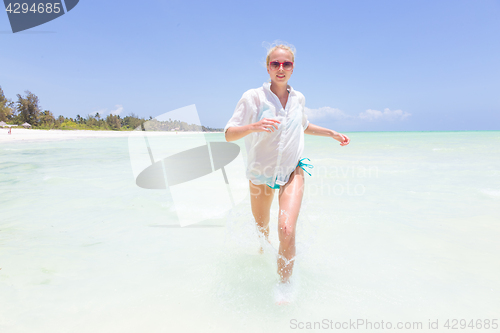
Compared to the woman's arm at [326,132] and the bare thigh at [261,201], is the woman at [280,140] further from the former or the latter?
the woman's arm at [326,132]

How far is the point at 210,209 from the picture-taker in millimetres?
4691

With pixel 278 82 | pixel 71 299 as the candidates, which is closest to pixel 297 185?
pixel 278 82

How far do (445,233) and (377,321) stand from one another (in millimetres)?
2175

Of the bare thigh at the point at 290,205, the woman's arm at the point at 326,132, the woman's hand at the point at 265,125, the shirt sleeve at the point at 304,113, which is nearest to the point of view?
the woman's hand at the point at 265,125

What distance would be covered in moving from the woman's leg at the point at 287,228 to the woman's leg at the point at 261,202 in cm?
28

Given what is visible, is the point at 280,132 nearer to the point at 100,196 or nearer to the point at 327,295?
the point at 327,295

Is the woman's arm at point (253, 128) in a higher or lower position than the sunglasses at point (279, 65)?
lower

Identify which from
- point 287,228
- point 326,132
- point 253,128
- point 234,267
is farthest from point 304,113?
point 234,267

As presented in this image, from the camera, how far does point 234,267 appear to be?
2.68 m

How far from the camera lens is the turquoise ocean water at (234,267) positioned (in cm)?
202

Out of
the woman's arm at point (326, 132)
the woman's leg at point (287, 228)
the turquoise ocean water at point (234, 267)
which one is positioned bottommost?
the turquoise ocean water at point (234, 267)

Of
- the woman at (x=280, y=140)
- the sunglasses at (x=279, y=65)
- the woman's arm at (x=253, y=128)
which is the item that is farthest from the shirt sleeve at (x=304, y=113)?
the woman's arm at (x=253, y=128)

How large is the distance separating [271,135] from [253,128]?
30 centimetres

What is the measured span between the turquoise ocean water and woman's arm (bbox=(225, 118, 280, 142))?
119cm
